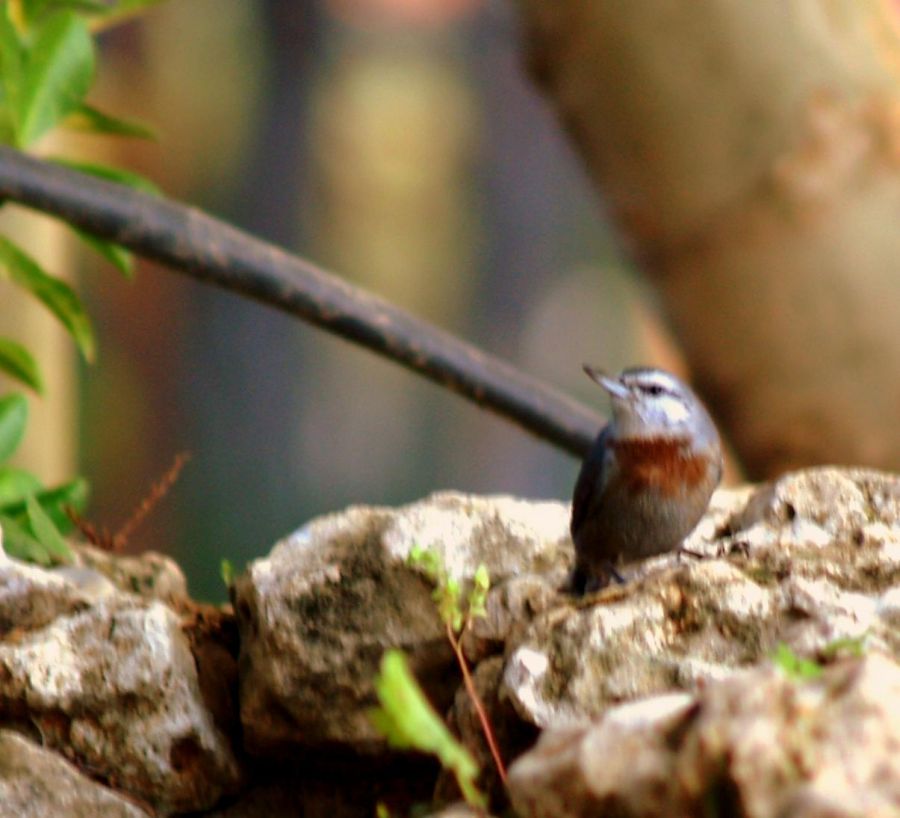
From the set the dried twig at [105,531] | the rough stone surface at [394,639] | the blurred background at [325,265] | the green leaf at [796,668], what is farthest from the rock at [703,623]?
the blurred background at [325,265]

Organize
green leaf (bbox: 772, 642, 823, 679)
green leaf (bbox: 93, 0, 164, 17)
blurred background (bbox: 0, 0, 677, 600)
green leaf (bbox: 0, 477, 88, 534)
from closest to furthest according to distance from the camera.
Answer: green leaf (bbox: 772, 642, 823, 679) → green leaf (bbox: 0, 477, 88, 534) → green leaf (bbox: 93, 0, 164, 17) → blurred background (bbox: 0, 0, 677, 600)

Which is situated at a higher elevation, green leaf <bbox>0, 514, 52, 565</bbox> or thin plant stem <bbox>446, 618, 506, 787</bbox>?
thin plant stem <bbox>446, 618, 506, 787</bbox>

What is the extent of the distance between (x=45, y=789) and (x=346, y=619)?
406mm

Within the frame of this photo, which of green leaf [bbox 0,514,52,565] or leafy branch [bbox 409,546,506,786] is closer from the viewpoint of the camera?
leafy branch [bbox 409,546,506,786]

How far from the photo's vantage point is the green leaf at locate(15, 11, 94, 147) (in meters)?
2.41

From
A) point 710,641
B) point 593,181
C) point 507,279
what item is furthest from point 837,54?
point 507,279

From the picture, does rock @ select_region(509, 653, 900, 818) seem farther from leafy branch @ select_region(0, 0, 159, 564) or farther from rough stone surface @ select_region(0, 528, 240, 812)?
leafy branch @ select_region(0, 0, 159, 564)

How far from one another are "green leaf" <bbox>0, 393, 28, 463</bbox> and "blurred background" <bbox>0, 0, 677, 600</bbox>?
9.44 ft

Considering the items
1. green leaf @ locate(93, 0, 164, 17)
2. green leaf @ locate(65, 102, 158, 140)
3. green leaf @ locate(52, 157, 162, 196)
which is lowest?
green leaf @ locate(52, 157, 162, 196)

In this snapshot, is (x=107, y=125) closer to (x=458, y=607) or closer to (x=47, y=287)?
(x=47, y=287)

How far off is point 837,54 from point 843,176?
0.23 meters

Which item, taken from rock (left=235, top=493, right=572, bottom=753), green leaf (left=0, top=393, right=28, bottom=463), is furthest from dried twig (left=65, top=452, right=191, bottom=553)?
rock (left=235, top=493, right=572, bottom=753)

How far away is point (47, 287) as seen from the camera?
8.13 feet

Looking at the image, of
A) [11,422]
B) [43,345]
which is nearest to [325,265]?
[43,345]
